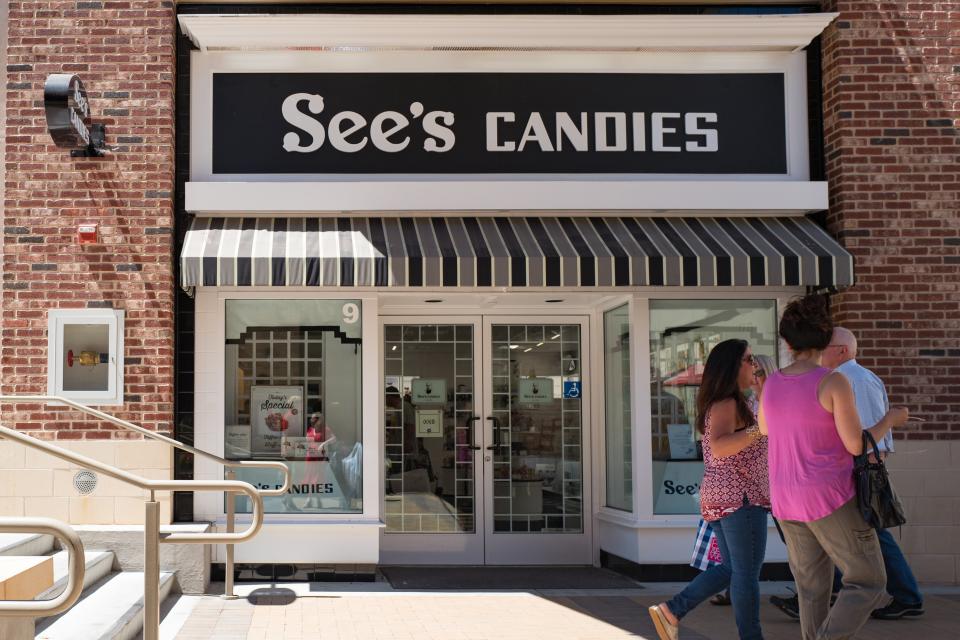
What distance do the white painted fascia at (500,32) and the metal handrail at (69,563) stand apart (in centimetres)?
608

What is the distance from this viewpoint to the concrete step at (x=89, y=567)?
6.23m

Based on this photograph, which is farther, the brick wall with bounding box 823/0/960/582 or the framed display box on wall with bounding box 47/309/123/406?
the brick wall with bounding box 823/0/960/582

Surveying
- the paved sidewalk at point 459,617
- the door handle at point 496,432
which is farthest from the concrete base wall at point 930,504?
the door handle at point 496,432

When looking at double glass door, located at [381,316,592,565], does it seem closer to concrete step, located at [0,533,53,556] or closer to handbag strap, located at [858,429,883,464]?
concrete step, located at [0,533,53,556]

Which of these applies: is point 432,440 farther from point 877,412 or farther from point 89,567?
point 877,412

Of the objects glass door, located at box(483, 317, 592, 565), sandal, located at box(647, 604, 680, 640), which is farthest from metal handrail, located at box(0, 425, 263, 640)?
glass door, located at box(483, 317, 592, 565)

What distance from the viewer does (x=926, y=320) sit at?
9.00 metres

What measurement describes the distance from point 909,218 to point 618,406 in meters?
3.02

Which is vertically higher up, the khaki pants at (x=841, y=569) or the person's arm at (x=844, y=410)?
the person's arm at (x=844, y=410)

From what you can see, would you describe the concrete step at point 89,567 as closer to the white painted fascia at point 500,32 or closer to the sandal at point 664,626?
the sandal at point 664,626

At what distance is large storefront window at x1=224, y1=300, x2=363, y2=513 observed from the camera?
29.2 ft

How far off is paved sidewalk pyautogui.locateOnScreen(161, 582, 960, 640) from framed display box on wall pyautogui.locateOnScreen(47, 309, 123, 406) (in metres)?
1.91

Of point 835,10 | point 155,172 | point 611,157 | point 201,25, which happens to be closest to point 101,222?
point 155,172

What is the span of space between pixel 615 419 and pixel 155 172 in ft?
15.1
